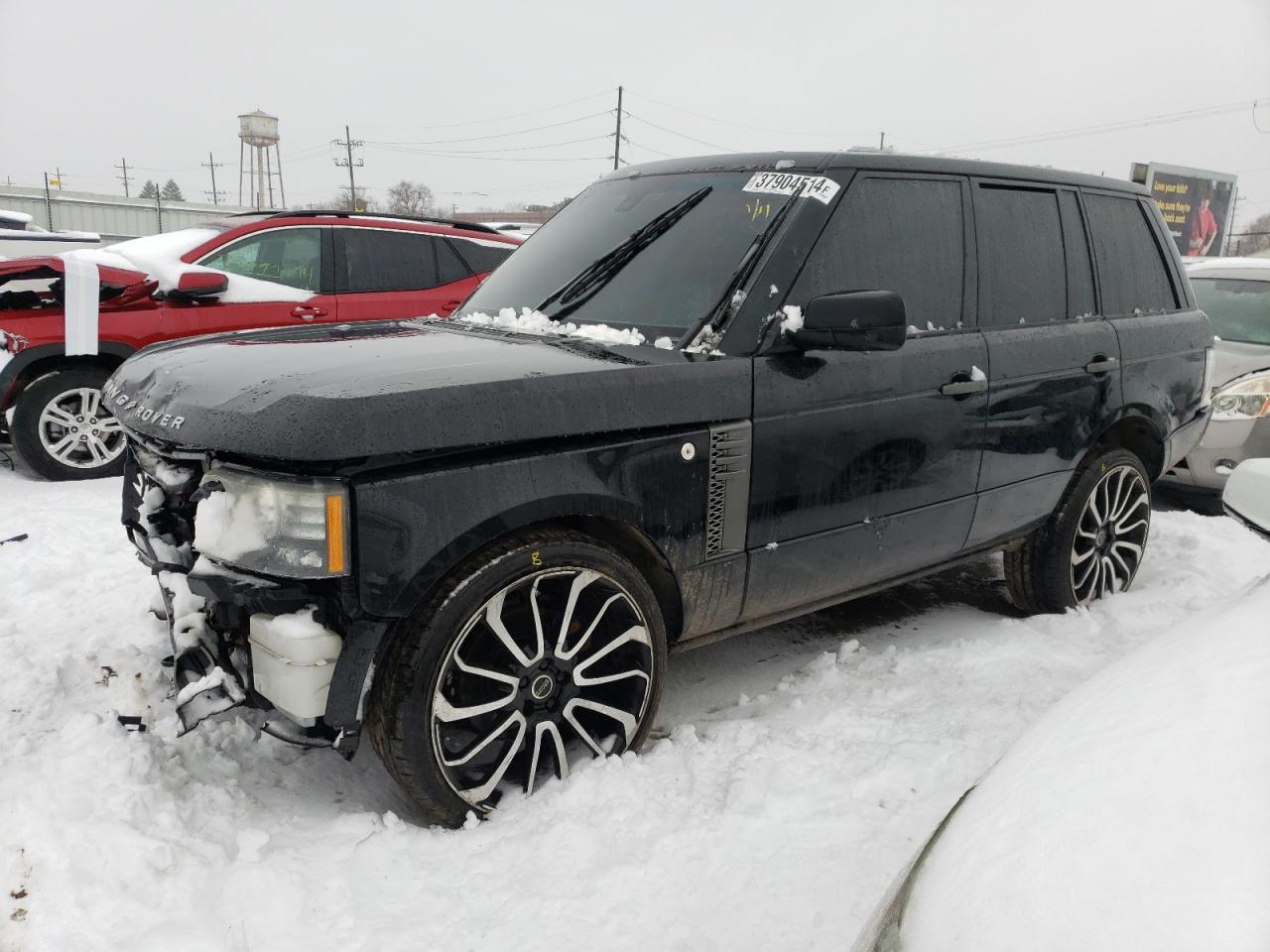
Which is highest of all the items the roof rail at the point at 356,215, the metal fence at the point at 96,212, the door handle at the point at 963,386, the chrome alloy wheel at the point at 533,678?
the metal fence at the point at 96,212

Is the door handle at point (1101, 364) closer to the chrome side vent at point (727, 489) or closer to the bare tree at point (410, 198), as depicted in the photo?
the chrome side vent at point (727, 489)

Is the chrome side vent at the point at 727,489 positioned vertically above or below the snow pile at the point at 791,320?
below

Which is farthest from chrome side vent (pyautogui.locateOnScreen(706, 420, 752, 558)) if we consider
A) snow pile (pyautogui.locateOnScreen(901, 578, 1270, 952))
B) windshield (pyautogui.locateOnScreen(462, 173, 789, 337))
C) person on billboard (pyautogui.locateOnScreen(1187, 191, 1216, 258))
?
person on billboard (pyautogui.locateOnScreen(1187, 191, 1216, 258))

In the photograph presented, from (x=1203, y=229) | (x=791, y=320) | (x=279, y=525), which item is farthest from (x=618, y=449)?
(x=1203, y=229)

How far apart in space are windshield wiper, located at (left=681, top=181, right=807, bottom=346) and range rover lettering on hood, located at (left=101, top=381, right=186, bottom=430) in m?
1.48

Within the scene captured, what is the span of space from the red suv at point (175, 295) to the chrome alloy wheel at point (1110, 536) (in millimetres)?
5011

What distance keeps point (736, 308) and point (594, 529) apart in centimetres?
86

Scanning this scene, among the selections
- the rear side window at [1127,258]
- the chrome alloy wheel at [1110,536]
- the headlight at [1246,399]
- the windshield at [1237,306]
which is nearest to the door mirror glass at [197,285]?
the rear side window at [1127,258]

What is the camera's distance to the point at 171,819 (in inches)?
92.2

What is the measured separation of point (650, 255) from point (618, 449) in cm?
97

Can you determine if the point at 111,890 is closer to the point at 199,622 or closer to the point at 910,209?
the point at 199,622

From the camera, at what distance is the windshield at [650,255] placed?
2990 mm

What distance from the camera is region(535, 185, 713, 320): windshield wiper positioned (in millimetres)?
3225

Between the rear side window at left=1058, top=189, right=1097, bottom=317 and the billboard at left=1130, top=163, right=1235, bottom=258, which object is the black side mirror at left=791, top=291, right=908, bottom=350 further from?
the billboard at left=1130, top=163, right=1235, bottom=258
